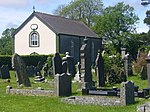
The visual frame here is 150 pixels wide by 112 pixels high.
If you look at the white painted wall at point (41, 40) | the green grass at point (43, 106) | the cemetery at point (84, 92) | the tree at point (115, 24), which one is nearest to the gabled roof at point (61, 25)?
the white painted wall at point (41, 40)

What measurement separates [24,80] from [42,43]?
31.1 m

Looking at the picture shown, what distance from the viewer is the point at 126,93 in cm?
1420

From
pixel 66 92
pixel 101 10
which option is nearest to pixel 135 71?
pixel 66 92

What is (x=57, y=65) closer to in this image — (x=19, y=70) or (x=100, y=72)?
(x=19, y=70)

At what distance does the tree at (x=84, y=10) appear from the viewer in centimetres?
7806

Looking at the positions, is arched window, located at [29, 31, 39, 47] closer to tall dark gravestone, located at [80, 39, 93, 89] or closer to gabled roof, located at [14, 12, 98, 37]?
gabled roof, located at [14, 12, 98, 37]

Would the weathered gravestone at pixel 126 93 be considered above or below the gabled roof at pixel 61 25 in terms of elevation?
below

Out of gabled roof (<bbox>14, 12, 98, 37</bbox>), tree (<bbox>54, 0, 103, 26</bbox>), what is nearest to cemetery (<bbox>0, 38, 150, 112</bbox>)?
gabled roof (<bbox>14, 12, 98, 37</bbox>)

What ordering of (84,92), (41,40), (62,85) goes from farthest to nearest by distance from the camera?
(41,40) → (62,85) → (84,92)

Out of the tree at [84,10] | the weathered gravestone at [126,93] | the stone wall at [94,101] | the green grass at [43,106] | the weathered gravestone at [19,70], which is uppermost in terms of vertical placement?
the tree at [84,10]

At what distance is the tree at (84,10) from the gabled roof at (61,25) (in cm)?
1832

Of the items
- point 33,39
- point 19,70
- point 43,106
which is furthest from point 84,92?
point 33,39

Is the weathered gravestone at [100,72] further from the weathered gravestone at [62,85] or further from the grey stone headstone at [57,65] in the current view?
the weathered gravestone at [62,85]

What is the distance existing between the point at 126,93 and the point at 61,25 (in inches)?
1571
